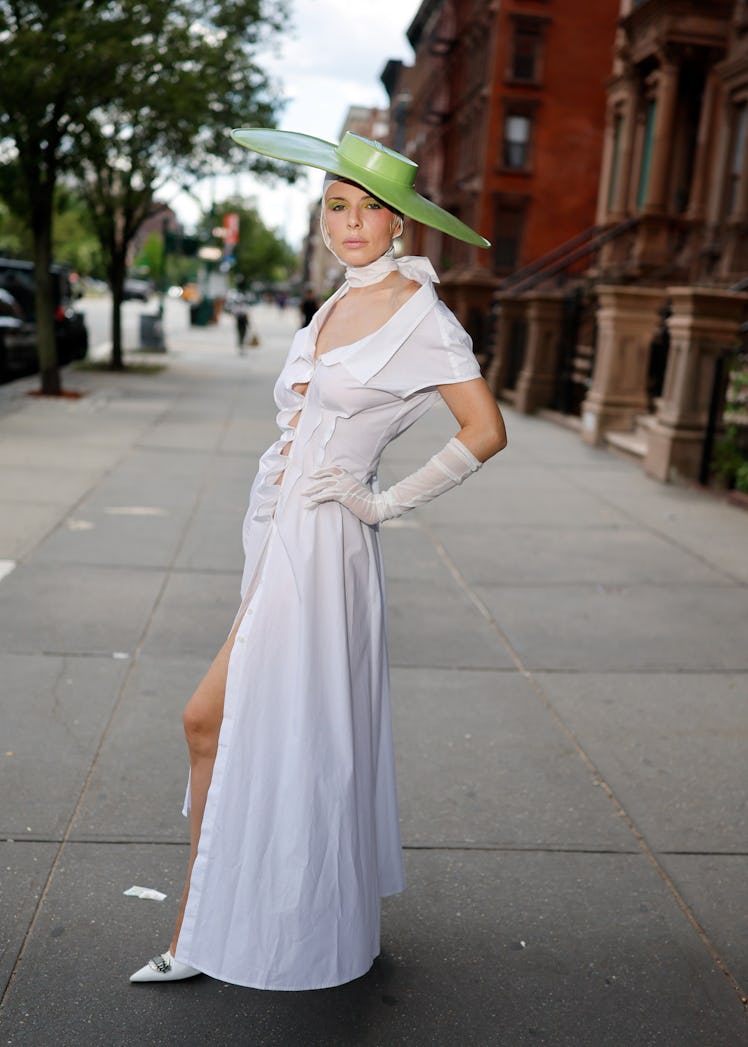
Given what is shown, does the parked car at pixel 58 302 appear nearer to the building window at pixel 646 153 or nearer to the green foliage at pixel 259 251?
the building window at pixel 646 153

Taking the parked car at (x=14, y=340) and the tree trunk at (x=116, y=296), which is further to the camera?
the tree trunk at (x=116, y=296)

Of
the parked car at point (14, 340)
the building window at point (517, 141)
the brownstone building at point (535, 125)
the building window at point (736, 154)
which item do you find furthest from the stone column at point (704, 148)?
the building window at point (517, 141)

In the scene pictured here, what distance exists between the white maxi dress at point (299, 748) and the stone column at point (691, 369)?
9192 mm

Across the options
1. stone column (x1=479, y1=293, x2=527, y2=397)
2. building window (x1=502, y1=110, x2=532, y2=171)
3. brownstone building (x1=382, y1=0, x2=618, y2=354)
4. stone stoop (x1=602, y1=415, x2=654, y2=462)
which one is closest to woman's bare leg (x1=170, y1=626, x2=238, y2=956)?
stone stoop (x1=602, y1=415, x2=654, y2=462)

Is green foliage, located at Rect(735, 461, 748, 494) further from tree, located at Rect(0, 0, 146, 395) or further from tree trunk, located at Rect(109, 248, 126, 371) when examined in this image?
tree trunk, located at Rect(109, 248, 126, 371)

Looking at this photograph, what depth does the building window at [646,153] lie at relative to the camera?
23.4m

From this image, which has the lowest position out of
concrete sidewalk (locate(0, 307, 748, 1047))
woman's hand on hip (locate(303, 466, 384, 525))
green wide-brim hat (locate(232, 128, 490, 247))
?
concrete sidewalk (locate(0, 307, 748, 1047))

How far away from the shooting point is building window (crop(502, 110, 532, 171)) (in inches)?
1399

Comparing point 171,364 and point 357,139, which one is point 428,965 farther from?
point 171,364

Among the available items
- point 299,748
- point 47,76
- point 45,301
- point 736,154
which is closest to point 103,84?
point 47,76

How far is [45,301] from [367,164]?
48.6ft

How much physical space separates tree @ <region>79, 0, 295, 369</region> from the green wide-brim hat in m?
12.9

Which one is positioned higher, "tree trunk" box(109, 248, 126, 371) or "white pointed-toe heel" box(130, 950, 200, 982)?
"tree trunk" box(109, 248, 126, 371)

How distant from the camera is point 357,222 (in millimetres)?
2520
